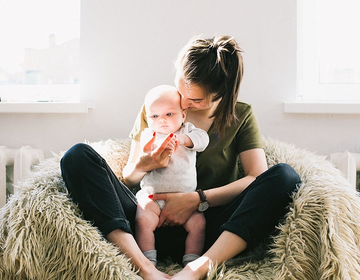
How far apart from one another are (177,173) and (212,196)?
5.7 inches

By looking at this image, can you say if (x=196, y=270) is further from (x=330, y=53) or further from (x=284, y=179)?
(x=330, y=53)

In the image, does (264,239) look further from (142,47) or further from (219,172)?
(142,47)

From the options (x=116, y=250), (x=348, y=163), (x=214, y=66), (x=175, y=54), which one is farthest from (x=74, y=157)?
(x=348, y=163)

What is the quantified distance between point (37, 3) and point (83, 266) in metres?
1.57

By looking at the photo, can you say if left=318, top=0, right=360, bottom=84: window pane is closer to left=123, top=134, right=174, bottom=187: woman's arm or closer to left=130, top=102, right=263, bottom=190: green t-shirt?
left=130, top=102, right=263, bottom=190: green t-shirt

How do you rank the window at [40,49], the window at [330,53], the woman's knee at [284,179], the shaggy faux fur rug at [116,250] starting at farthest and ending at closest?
1. the window at [40,49]
2. the window at [330,53]
3. the woman's knee at [284,179]
4. the shaggy faux fur rug at [116,250]

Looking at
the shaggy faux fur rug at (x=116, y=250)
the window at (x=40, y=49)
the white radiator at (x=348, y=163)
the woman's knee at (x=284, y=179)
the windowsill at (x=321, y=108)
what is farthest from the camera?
the window at (x=40, y=49)

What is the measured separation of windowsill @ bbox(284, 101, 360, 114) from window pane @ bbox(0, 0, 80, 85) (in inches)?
43.8

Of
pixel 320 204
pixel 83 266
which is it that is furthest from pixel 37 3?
pixel 320 204

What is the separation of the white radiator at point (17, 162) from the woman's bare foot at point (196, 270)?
1019 mm

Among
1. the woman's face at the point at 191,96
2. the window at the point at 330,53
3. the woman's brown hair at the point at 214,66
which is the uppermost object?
the window at the point at 330,53

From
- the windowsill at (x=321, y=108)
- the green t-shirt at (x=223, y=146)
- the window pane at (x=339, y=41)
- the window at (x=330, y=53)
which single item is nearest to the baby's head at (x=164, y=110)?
the green t-shirt at (x=223, y=146)

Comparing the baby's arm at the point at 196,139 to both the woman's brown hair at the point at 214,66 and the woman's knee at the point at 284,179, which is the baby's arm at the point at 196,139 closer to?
the woman's brown hair at the point at 214,66

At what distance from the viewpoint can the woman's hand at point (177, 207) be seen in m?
1.25
